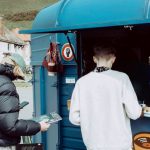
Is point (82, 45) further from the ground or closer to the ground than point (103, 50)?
further from the ground

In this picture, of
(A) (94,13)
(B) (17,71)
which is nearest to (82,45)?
(A) (94,13)

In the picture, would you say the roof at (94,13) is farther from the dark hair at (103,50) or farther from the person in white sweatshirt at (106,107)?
the person in white sweatshirt at (106,107)

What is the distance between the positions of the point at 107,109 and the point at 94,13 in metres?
1.62

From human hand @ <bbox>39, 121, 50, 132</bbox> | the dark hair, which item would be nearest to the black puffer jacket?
human hand @ <bbox>39, 121, 50, 132</bbox>

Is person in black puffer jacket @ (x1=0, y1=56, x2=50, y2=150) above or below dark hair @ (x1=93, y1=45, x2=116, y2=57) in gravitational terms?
below

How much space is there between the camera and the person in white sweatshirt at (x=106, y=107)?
452 cm

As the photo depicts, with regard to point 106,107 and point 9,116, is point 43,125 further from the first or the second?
point 106,107

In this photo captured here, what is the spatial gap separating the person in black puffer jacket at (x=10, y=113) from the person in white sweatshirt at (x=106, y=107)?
1.58 feet

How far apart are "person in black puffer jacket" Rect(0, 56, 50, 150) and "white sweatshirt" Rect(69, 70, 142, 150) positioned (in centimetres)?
49

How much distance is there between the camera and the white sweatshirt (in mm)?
4512

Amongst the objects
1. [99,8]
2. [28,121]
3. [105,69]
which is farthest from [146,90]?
[28,121]

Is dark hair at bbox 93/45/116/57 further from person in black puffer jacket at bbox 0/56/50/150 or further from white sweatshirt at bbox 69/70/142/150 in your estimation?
person in black puffer jacket at bbox 0/56/50/150

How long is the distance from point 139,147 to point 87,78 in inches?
56.2

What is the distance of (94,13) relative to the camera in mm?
5773
